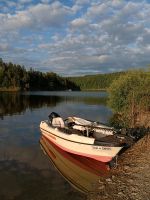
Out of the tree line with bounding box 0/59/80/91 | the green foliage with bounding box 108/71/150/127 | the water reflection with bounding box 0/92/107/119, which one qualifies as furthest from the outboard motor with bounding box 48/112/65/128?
the tree line with bounding box 0/59/80/91

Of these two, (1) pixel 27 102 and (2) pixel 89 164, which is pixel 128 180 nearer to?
(2) pixel 89 164

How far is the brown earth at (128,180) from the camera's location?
11.6m

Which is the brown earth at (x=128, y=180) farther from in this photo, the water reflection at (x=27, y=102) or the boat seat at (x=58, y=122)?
the water reflection at (x=27, y=102)

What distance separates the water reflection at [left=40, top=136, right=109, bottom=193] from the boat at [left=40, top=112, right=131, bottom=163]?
329mm

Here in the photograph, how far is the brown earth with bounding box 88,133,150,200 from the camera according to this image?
11602 millimetres

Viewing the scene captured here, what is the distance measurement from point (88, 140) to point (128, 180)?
5.07 meters

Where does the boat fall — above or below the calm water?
above

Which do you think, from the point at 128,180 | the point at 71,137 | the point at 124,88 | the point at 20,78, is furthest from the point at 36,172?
the point at 20,78

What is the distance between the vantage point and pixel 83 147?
18406mm

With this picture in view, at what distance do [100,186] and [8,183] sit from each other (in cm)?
402

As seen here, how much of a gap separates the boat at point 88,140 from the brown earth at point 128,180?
84 cm

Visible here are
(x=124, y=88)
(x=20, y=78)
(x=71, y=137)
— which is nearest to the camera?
(x=71, y=137)

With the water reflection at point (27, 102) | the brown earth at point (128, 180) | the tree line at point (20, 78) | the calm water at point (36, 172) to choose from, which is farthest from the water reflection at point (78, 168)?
the tree line at point (20, 78)

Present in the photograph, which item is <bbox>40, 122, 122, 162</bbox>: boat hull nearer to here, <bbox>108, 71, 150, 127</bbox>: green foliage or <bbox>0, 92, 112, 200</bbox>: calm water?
<bbox>0, 92, 112, 200</bbox>: calm water
